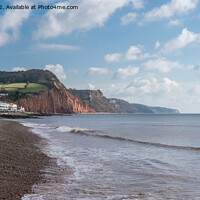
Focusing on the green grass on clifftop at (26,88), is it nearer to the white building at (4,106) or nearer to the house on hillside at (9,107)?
the house on hillside at (9,107)

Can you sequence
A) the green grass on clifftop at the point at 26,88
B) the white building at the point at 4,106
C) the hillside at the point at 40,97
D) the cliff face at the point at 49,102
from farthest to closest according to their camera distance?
1. the green grass on clifftop at the point at 26,88
2. the hillside at the point at 40,97
3. the cliff face at the point at 49,102
4. the white building at the point at 4,106

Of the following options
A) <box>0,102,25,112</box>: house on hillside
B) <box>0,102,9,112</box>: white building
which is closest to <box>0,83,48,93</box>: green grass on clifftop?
<box>0,102,25,112</box>: house on hillside

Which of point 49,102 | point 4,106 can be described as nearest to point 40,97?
point 49,102

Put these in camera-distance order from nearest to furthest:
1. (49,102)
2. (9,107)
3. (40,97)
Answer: (9,107), (40,97), (49,102)

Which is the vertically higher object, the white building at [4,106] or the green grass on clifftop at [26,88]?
the green grass on clifftop at [26,88]

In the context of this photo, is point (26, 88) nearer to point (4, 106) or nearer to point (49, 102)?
point (49, 102)

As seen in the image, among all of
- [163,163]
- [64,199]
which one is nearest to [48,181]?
[64,199]

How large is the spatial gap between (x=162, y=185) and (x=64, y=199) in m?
3.85

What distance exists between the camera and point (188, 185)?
8.62m

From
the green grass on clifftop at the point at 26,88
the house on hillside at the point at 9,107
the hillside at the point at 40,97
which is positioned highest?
the green grass on clifftop at the point at 26,88

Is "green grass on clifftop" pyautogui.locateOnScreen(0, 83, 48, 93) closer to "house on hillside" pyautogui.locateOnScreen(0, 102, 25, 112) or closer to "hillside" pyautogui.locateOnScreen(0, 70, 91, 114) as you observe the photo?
"hillside" pyautogui.locateOnScreen(0, 70, 91, 114)

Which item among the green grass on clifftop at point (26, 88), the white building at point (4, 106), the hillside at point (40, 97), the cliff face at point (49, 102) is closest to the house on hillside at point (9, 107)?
the white building at point (4, 106)

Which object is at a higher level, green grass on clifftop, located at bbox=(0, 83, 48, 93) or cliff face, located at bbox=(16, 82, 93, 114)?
green grass on clifftop, located at bbox=(0, 83, 48, 93)

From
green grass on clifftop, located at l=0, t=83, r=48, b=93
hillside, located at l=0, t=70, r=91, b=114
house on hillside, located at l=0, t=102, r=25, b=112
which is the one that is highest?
green grass on clifftop, located at l=0, t=83, r=48, b=93
